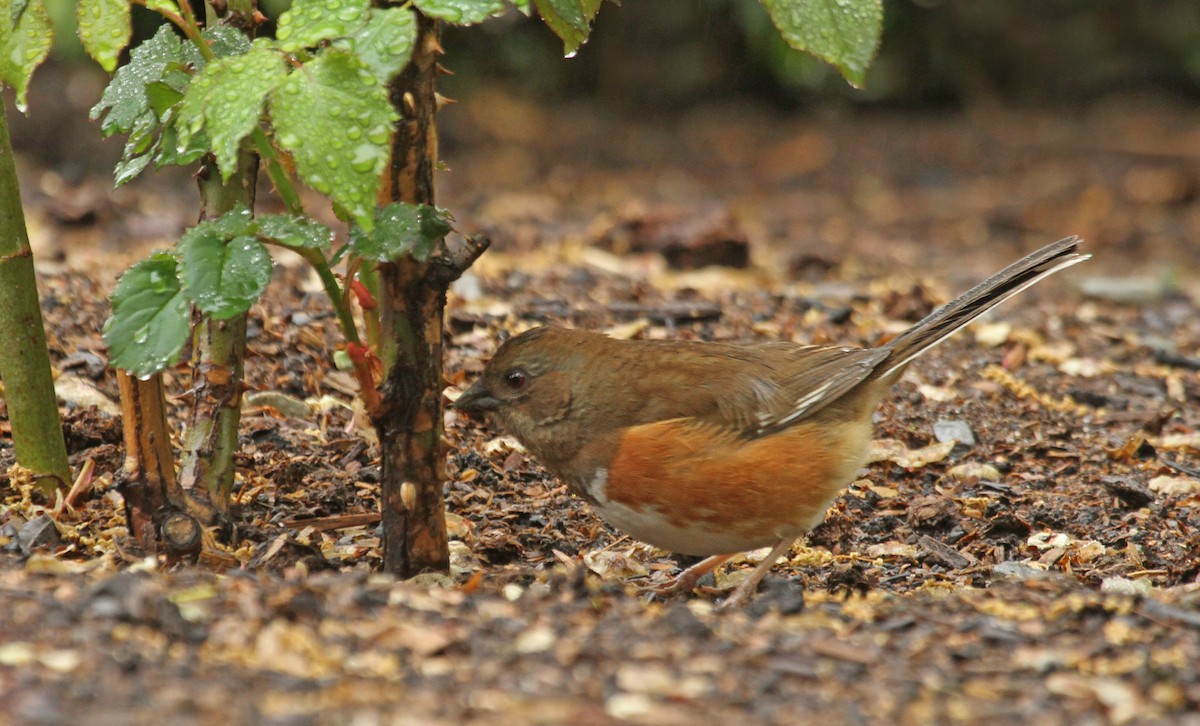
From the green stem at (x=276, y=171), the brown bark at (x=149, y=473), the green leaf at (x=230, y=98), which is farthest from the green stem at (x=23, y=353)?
the green leaf at (x=230, y=98)

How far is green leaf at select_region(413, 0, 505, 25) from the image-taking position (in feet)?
7.42

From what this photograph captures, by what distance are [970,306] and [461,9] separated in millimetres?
2094

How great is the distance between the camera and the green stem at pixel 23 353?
3.11m

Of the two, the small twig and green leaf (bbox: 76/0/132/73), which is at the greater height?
green leaf (bbox: 76/0/132/73)

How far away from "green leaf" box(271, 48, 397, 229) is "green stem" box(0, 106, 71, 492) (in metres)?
1.13

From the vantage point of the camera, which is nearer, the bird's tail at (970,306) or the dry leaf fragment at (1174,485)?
the bird's tail at (970,306)

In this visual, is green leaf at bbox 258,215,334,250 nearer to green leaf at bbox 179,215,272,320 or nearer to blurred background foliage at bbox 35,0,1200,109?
green leaf at bbox 179,215,272,320

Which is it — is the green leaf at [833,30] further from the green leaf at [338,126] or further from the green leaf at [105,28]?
the green leaf at [105,28]

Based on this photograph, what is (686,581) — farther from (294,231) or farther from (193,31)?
(193,31)

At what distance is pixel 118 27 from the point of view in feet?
7.92

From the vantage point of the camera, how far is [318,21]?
7.58 ft

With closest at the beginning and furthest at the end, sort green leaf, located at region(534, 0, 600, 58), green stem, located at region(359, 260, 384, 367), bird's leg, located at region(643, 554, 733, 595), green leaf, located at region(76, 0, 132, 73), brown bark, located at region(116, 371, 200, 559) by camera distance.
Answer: green leaf, located at region(76, 0, 132, 73) < green leaf, located at region(534, 0, 600, 58) < green stem, located at region(359, 260, 384, 367) < brown bark, located at region(116, 371, 200, 559) < bird's leg, located at region(643, 554, 733, 595)

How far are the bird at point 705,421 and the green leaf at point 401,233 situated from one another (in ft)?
3.37

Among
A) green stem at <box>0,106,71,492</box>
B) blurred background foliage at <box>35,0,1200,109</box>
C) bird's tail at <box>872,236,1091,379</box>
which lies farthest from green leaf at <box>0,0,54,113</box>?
blurred background foliage at <box>35,0,1200,109</box>
